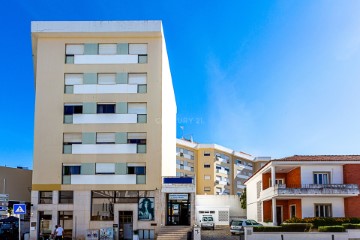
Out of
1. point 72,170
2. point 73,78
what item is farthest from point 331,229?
point 73,78

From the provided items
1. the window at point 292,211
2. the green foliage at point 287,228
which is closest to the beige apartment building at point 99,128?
the green foliage at point 287,228

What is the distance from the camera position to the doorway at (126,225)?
41.1 meters

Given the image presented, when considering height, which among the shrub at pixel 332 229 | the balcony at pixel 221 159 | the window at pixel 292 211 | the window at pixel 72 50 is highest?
the window at pixel 72 50

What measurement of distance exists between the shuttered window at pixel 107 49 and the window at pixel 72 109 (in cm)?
499

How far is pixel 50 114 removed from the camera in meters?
42.6

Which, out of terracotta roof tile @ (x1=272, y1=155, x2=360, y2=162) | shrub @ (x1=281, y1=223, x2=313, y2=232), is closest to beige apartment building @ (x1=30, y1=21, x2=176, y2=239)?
shrub @ (x1=281, y1=223, x2=313, y2=232)

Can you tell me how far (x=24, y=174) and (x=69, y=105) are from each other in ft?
43.6

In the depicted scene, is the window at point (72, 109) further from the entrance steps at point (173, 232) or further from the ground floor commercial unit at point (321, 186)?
the ground floor commercial unit at point (321, 186)

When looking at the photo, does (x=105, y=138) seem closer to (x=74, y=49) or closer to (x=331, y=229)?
(x=74, y=49)

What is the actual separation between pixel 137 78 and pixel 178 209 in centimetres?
1167

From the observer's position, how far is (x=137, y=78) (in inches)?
1692

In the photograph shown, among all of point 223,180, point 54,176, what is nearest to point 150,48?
point 54,176

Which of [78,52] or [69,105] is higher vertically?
[78,52]

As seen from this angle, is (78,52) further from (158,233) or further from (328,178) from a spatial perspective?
(328,178)
